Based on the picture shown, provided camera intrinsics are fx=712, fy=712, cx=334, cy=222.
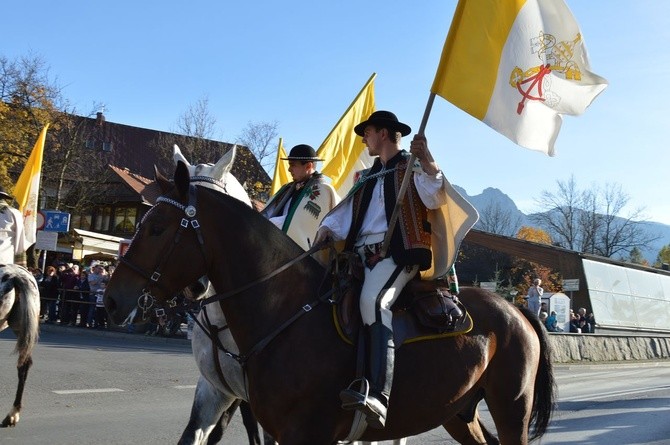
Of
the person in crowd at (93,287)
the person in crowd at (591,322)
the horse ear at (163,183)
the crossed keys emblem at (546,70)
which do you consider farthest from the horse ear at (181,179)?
the person in crowd at (591,322)

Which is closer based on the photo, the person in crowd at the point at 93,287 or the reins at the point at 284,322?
the reins at the point at 284,322

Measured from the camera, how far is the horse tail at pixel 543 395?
18.1ft

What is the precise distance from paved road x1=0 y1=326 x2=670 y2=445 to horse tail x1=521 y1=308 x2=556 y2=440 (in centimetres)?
325

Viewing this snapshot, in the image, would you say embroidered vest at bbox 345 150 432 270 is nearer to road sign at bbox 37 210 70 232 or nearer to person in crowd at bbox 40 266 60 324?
road sign at bbox 37 210 70 232

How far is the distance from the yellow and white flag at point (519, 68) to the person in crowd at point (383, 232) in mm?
604

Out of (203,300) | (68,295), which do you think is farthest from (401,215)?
(68,295)

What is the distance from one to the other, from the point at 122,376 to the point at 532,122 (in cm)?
963

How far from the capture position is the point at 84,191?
158 feet

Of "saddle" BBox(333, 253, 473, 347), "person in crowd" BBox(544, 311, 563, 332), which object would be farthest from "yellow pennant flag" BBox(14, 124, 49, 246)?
"person in crowd" BBox(544, 311, 563, 332)

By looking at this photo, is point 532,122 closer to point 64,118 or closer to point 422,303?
point 422,303

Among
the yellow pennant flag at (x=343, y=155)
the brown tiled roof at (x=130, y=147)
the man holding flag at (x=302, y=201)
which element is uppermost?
the brown tiled roof at (x=130, y=147)

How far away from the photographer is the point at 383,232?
15.6ft

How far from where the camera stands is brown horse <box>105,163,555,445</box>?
13.4 feet

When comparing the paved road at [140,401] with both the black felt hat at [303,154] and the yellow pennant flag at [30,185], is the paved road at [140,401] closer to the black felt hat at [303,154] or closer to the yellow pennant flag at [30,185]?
the yellow pennant flag at [30,185]
